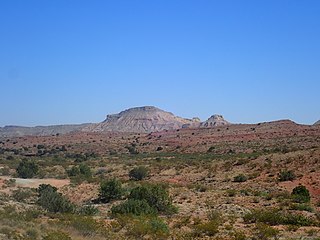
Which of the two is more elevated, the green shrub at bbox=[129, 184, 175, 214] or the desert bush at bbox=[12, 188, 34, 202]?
the green shrub at bbox=[129, 184, 175, 214]

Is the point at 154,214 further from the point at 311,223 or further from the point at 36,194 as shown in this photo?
the point at 36,194

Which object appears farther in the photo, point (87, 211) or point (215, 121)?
point (215, 121)

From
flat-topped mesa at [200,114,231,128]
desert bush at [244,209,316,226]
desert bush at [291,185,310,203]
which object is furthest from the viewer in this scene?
flat-topped mesa at [200,114,231,128]

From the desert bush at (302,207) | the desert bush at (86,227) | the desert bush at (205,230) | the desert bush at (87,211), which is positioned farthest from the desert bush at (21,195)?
the desert bush at (302,207)

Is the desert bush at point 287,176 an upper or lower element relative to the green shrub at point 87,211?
upper

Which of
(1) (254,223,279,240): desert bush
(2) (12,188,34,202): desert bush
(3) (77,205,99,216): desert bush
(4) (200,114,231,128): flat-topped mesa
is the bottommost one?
(2) (12,188,34,202): desert bush

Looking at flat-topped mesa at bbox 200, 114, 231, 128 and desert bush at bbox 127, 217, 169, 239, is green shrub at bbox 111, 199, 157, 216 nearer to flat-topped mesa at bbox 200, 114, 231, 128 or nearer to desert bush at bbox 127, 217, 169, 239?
desert bush at bbox 127, 217, 169, 239

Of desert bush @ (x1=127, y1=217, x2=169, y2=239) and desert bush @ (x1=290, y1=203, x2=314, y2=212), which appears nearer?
desert bush @ (x1=127, y1=217, x2=169, y2=239)

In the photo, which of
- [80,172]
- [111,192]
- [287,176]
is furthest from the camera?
[80,172]

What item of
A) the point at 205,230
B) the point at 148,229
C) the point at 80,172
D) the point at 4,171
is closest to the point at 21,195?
the point at 148,229

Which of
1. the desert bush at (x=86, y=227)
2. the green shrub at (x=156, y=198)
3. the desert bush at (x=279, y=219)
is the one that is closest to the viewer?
the desert bush at (x=86, y=227)

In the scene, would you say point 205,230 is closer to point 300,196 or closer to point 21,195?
point 300,196

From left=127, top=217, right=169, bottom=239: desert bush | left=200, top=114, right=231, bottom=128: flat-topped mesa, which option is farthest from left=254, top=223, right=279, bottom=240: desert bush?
left=200, top=114, right=231, bottom=128: flat-topped mesa

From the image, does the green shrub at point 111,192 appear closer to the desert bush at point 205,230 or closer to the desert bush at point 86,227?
the desert bush at point 86,227
